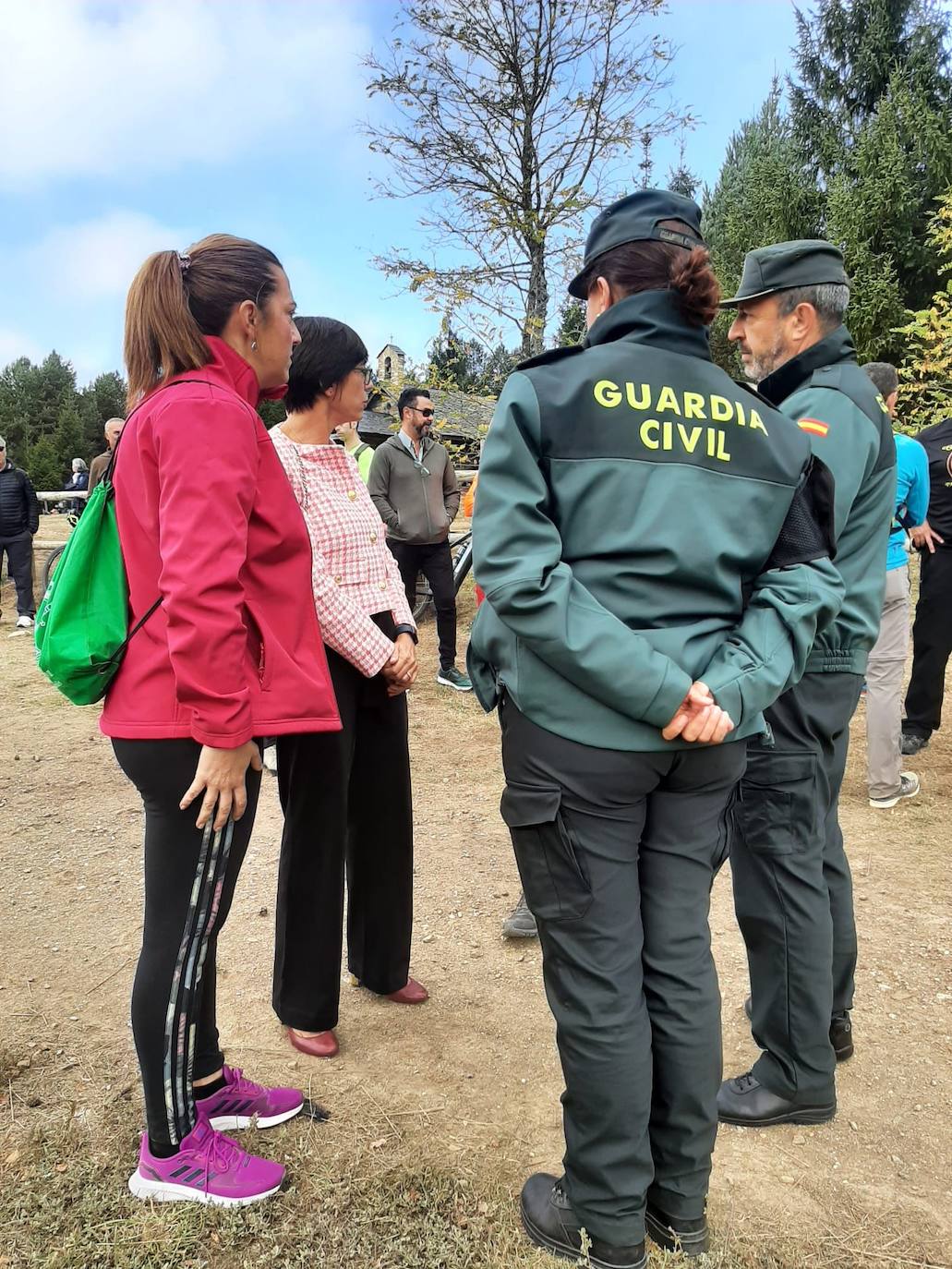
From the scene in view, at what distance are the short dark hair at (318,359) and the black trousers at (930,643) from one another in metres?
4.25

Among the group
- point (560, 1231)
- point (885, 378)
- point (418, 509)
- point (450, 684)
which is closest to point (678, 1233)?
point (560, 1231)

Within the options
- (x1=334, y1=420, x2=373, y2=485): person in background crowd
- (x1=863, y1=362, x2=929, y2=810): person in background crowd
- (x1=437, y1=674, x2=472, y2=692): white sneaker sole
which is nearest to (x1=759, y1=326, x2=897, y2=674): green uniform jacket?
(x1=863, y1=362, x2=929, y2=810): person in background crowd

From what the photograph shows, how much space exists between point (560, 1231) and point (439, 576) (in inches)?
244

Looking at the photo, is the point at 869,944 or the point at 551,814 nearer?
the point at 551,814

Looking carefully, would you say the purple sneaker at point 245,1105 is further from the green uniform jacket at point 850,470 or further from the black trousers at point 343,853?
the green uniform jacket at point 850,470

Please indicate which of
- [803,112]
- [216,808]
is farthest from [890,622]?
[803,112]

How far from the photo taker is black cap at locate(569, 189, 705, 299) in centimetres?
183

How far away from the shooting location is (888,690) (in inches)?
183

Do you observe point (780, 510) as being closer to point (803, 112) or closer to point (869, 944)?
point (869, 944)

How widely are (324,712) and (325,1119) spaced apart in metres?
1.19

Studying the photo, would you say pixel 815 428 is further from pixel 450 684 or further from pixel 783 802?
pixel 450 684

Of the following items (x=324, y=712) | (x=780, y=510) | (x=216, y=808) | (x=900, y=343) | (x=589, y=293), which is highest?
(x=900, y=343)

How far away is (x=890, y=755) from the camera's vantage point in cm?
473

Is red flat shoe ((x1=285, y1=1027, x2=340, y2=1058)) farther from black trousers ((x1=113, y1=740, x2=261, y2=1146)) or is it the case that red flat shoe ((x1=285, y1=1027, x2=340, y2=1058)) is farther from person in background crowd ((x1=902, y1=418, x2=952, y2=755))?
person in background crowd ((x1=902, y1=418, x2=952, y2=755))
